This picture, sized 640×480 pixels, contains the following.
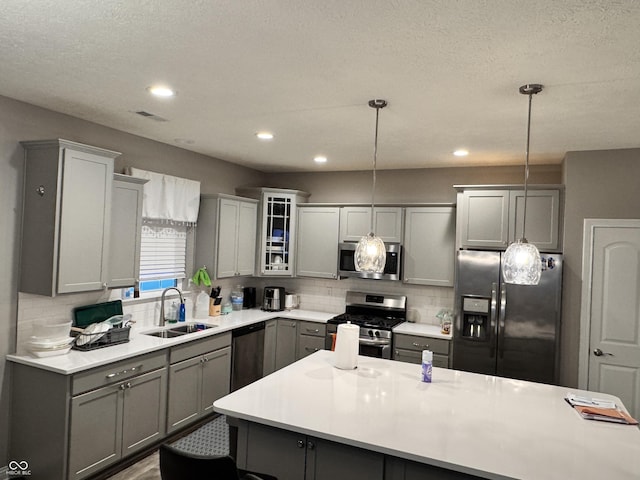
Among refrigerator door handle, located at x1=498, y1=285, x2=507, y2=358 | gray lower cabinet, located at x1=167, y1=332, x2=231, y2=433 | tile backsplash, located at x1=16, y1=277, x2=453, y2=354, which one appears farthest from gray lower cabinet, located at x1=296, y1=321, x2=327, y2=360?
refrigerator door handle, located at x1=498, y1=285, x2=507, y2=358

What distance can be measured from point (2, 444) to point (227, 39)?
3.13m

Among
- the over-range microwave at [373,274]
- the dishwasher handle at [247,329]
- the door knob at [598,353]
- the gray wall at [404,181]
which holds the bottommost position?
the dishwasher handle at [247,329]

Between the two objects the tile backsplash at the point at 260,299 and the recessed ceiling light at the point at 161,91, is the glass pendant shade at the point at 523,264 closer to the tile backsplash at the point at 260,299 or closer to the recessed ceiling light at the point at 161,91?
the recessed ceiling light at the point at 161,91

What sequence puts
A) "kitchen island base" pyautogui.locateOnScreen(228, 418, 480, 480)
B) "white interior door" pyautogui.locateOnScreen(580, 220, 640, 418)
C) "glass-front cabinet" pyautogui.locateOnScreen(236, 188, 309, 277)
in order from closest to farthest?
"kitchen island base" pyautogui.locateOnScreen(228, 418, 480, 480), "white interior door" pyautogui.locateOnScreen(580, 220, 640, 418), "glass-front cabinet" pyautogui.locateOnScreen(236, 188, 309, 277)

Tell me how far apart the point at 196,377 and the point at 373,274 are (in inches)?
86.4

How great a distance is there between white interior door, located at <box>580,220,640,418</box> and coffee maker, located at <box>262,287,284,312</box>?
3.23 m

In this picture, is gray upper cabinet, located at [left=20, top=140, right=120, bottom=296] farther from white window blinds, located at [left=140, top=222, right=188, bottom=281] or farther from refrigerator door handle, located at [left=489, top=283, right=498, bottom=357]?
refrigerator door handle, located at [left=489, top=283, right=498, bottom=357]

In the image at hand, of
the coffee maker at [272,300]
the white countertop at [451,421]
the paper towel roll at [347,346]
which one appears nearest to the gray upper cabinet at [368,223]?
the coffee maker at [272,300]

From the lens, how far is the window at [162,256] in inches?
163

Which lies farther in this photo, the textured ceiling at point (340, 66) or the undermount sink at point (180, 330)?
the undermount sink at point (180, 330)

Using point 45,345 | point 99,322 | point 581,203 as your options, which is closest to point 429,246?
point 581,203

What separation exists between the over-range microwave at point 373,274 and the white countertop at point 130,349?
2.08ft

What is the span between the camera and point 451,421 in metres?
2.17

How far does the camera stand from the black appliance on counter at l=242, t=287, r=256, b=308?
5363 mm
